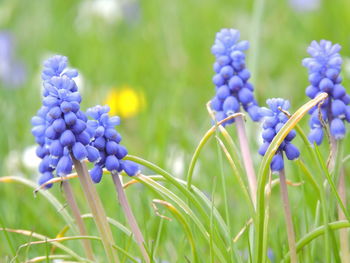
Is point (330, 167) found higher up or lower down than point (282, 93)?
lower down

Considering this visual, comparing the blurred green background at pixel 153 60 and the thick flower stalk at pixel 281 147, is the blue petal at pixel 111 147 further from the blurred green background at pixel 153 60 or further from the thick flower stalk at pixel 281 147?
the blurred green background at pixel 153 60

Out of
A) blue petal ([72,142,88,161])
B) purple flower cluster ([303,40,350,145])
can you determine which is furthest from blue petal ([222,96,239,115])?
blue petal ([72,142,88,161])

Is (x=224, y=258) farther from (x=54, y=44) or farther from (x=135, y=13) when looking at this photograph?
(x=135, y=13)

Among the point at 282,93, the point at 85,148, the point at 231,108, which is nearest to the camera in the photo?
the point at 85,148

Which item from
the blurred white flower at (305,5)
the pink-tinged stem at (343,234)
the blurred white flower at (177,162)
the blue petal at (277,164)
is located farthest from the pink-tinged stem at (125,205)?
the blurred white flower at (305,5)

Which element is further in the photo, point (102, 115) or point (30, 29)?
point (30, 29)

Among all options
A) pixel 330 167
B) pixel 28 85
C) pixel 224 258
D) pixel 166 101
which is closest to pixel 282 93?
pixel 166 101

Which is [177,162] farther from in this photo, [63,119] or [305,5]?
[305,5]
